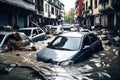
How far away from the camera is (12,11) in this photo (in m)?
24.7

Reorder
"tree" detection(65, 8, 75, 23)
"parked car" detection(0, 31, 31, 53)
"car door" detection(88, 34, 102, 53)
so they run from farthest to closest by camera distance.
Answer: "tree" detection(65, 8, 75, 23), "parked car" detection(0, 31, 31, 53), "car door" detection(88, 34, 102, 53)

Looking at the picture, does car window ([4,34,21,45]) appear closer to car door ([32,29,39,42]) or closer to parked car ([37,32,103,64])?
parked car ([37,32,103,64])

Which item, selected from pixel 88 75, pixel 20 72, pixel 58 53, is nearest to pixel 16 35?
pixel 58 53

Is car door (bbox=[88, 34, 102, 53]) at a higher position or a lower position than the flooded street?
higher

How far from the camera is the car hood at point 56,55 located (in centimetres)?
855

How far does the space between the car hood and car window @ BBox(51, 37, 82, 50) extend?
438 millimetres

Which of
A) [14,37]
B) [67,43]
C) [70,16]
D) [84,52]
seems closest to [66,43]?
[67,43]

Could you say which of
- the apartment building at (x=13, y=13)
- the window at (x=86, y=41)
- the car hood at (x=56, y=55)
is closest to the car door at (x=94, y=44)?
the window at (x=86, y=41)

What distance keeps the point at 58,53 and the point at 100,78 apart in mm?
2204

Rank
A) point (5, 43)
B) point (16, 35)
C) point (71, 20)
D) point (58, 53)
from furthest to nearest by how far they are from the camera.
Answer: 1. point (71, 20)
2. point (16, 35)
3. point (5, 43)
4. point (58, 53)

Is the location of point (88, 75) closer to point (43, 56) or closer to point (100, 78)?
point (100, 78)

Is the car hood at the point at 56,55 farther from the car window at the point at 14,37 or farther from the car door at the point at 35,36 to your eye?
the car door at the point at 35,36

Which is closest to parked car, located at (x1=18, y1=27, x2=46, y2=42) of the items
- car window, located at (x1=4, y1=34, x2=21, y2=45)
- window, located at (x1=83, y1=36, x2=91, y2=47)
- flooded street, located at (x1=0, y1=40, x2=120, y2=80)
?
car window, located at (x1=4, y1=34, x2=21, y2=45)

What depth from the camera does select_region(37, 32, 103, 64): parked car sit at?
862cm
